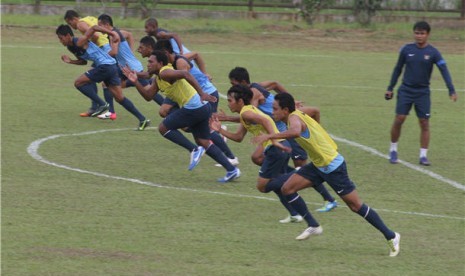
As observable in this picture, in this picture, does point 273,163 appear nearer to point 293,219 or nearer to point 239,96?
point 293,219

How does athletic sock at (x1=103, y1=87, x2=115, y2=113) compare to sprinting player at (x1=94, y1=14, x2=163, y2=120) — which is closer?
sprinting player at (x1=94, y1=14, x2=163, y2=120)

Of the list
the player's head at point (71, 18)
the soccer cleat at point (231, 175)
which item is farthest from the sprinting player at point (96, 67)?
the soccer cleat at point (231, 175)

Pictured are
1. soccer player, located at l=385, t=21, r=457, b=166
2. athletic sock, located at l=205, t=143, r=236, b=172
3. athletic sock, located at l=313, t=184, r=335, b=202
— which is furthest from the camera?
soccer player, located at l=385, t=21, r=457, b=166

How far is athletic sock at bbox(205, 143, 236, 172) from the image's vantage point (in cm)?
1255

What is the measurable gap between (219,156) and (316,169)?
308 centimetres

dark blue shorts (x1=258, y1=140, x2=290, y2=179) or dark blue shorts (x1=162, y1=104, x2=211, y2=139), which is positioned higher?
dark blue shorts (x1=258, y1=140, x2=290, y2=179)

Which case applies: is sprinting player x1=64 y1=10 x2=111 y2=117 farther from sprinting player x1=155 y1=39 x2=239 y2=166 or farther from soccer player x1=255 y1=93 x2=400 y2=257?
soccer player x1=255 y1=93 x2=400 y2=257

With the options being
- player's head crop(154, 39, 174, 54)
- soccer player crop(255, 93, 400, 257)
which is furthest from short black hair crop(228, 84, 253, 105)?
player's head crop(154, 39, 174, 54)

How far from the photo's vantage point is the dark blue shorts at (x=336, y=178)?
948cm

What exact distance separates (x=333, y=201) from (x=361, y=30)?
2365 centimetres

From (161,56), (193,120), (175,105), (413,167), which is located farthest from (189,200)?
(413,167)

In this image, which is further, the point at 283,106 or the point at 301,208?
the point at 301,208

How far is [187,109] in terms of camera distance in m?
12.9

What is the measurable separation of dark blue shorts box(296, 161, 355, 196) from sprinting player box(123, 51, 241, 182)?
292 centimetres
